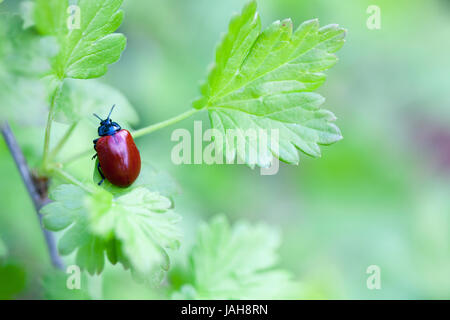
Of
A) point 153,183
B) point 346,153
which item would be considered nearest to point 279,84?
point 153,183

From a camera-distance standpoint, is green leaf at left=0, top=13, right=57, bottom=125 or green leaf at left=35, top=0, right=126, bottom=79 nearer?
green leaf at left=0, top=13, right=57, bottom=125

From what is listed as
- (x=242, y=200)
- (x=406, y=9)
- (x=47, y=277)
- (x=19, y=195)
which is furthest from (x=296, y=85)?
(x=406, y=9)

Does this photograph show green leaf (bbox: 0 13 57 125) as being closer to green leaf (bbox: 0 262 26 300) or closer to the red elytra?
the red elytra

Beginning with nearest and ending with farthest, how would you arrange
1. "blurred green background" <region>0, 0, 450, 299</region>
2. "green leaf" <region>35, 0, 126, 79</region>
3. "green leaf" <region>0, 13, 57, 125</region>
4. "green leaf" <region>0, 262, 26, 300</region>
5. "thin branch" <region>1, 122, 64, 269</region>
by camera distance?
"green leaf" <region>0, 13, 57, 125</region>, "green leaf" <region>35, 0, 126, 79</region>, "thin branch" <region>1, 122, 64, 269</region>, "green leaf" <region>0, 262, 26, 300</region>, "blurred green background" <region>0, 0, 450, 299</region>

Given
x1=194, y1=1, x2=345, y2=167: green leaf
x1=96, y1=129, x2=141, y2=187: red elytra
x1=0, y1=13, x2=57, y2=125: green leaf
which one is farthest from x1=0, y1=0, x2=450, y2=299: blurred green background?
x1=0, y1=13, x2=57, y2=125: green leaf

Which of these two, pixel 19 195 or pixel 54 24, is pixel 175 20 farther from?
pixel 54 24

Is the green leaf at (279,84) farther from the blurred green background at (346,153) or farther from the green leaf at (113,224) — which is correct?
the blurred green background at (346,153)
